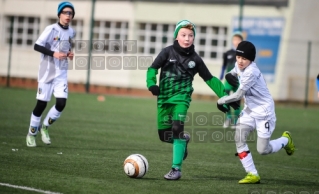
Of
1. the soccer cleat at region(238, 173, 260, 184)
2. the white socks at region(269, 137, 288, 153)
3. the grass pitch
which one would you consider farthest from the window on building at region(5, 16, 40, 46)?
the soccer cleat at region(238, 173, 260, 184)

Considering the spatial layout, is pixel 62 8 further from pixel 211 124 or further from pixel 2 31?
pixel 2 31

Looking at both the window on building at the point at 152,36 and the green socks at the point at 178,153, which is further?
the window on building at the point at 152,36

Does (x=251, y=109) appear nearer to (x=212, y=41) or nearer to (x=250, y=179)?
(x=250, y=179)

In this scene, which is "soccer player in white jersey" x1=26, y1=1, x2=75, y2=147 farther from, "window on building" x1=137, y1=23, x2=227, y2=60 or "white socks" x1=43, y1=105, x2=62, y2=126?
"window on building" x1=137, y1=23, x2=227, y2=60

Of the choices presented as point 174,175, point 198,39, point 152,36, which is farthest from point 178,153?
point 152,36

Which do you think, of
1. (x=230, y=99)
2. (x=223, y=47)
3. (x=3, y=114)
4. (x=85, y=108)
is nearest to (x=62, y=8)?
(x=230, y=99)

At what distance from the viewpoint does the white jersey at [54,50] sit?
1147 cm

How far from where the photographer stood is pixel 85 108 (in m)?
20.0

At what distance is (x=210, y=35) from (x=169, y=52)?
24514 millimetres

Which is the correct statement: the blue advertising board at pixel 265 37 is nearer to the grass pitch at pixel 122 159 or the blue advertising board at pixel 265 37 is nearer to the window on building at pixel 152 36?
the window on building at pixel 152 36

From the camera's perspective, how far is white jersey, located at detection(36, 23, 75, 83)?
1147 centimetres

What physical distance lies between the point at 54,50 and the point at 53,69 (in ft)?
1.16

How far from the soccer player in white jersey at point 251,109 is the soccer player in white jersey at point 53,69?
371cm

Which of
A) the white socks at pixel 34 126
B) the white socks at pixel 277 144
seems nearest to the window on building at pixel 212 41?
the white socks at pixel 34 126
